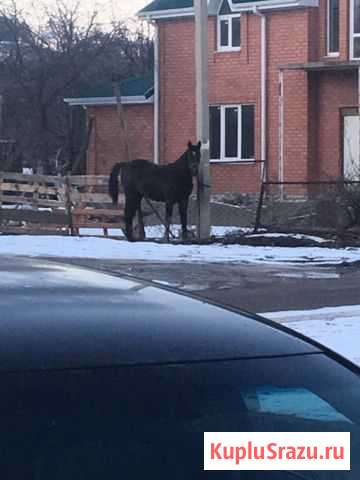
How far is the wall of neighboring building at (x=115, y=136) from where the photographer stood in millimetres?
37688

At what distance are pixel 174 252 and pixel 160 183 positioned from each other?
2.47 metres

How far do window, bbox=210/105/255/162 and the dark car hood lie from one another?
31.6m

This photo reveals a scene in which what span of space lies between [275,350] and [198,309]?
0.31 meters

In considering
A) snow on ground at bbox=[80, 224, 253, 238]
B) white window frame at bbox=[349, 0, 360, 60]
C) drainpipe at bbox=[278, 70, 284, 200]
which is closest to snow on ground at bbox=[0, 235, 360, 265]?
snow on ground at bbox=[80, 224, 253, 238]

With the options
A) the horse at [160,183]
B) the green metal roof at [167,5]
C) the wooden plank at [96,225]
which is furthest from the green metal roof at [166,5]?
the horse at [160,183]

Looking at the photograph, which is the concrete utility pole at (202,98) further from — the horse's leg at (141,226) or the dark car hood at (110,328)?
the dark car hood at (110,328)

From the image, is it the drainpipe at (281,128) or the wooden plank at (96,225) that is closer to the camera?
the wooden plank at (96,225)

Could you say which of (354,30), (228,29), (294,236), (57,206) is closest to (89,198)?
(57,206)

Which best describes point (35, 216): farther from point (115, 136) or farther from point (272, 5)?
point (115, 136)

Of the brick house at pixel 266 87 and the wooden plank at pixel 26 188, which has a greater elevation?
the brick house at pixel 266 87

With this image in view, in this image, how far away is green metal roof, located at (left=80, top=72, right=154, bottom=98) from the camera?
1484 inches

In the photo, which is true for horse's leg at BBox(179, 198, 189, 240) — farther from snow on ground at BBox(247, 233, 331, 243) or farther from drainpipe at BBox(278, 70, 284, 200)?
drainpipe at BBox(278, 70, 284, 200)

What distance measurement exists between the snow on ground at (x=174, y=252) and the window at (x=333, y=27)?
449 inches

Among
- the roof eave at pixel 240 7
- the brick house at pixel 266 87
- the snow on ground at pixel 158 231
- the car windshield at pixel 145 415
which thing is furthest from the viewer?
the brick house at pixel 266 87
